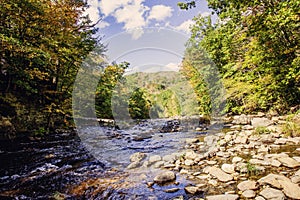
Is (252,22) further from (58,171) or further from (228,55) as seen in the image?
(58,171)

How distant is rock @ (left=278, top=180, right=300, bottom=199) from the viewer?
2.60 metres

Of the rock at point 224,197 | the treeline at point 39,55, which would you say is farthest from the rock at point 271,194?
the treeline at point 39,55

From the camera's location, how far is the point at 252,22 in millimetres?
6473

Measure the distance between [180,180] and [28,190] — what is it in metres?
2.92

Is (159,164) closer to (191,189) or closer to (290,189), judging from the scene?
(191,189)

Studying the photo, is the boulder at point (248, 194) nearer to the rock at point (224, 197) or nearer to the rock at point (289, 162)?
the rock at point (224, 197)

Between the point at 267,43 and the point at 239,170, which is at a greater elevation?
the point at 267,43

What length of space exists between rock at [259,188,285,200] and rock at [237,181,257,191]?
209mm

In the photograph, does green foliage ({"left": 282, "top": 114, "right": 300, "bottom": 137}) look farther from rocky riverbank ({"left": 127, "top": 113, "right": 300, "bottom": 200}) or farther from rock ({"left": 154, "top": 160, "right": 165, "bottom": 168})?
rock ({"left": 154, "top": 160, "right": 165, "bottom": 168})

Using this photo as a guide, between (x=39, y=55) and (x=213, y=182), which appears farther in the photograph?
(x=39, y=55)

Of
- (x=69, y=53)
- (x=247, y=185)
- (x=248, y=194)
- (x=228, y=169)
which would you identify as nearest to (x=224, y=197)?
(x=248, y=194)

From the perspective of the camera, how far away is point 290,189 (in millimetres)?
2725

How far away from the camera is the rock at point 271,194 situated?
8.53 ft

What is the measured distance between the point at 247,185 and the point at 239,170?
75 cm
